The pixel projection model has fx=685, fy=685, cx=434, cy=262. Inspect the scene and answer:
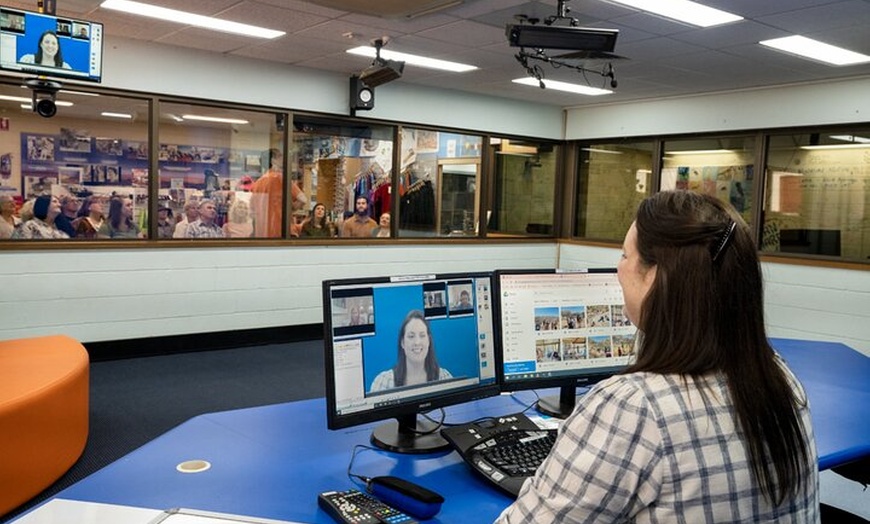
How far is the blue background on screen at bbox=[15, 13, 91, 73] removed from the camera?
349 cm

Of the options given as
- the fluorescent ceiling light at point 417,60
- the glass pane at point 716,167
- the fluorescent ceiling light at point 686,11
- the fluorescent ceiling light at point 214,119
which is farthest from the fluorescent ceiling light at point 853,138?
the fluorescent ceiling light at point 214,119

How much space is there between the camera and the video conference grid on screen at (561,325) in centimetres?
202

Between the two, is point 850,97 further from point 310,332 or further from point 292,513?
point 292,513

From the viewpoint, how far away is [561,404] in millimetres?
2197

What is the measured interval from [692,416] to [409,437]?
3.27ft

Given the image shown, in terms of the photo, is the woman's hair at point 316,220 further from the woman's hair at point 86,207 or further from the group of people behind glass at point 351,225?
the woman's hair at point 86,207

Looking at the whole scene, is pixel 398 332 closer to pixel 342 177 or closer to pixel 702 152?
pixel 342 177

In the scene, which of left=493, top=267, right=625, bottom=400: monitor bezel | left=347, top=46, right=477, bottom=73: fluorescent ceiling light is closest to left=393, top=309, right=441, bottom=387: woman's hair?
left=493, top=267, right=625, bottom=400: monitor bezel

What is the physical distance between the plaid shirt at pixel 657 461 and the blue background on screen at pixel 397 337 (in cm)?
78

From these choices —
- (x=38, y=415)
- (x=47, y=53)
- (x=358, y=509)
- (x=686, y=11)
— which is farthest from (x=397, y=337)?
(x=686, y=11)

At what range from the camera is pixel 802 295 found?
6.30m

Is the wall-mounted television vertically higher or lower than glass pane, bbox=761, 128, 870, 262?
higher

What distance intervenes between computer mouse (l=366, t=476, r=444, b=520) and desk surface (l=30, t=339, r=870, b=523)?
0.04 metres

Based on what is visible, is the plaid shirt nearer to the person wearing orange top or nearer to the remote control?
the remote control
